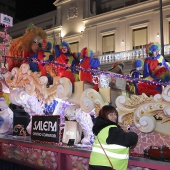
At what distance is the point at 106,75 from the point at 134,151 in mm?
1427

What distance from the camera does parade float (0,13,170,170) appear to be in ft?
13.3

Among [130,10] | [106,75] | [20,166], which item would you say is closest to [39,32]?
[106,75]

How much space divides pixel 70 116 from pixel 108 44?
17.3 metres

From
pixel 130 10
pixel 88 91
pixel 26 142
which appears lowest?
pixel 26 142

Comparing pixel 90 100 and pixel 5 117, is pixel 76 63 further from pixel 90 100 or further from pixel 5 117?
pixel 5 117

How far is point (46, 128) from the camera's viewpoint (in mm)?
5480

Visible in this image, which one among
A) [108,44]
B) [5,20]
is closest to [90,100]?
[5,20]

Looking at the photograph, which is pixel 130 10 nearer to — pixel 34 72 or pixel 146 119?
pixel 34 72

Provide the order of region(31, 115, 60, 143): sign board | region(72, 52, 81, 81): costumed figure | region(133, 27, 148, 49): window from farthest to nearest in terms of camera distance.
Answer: region(133, 27, 148, 49): window
region(72, 52, 81, 81): costumed figure
region(31, 115, 60, 143): sign board

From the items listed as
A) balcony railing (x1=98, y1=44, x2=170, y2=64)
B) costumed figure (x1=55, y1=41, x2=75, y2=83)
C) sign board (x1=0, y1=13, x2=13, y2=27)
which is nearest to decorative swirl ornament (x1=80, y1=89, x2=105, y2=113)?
costumed figure (x1=55, y1=41, x2=75, y2=83)

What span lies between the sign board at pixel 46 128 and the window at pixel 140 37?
15.7 m

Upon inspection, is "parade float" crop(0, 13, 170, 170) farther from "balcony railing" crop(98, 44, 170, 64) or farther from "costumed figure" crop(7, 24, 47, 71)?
"balcony railing" crop(98, 44, 170, 64)

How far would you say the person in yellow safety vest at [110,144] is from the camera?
124 inches

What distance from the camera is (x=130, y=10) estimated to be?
20.8 metres
